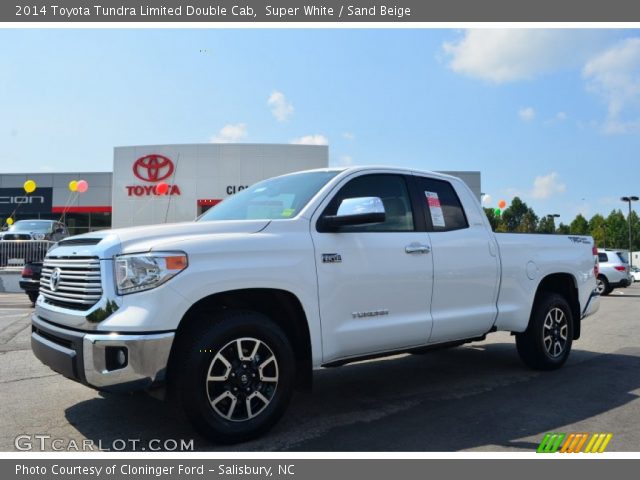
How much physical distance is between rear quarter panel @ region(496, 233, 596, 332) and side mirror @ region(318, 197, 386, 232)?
206cm

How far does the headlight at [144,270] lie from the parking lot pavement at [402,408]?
0.91 meters

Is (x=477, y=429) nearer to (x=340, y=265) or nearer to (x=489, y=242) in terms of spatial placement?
(x=340, y=265)

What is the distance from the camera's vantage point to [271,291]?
153 inches

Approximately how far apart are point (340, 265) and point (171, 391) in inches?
59.5

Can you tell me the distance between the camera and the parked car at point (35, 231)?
1936cm

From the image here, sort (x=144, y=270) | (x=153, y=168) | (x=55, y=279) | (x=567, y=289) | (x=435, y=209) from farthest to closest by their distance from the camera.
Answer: (x=153, y=168), (x=567, y=289), (x=435, y=209), (x=55, y=279), (x=144, y=270)

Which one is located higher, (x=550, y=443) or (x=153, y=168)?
(x=153, y=168)

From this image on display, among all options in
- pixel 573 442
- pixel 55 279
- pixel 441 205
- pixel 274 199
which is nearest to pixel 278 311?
pixel 274 199

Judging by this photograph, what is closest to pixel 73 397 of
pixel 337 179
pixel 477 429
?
pixel 337 179

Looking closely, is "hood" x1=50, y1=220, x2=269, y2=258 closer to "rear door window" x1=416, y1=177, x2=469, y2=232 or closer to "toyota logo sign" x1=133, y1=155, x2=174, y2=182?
"rear door window" x1=416, y1=177, x2=469, y2=232

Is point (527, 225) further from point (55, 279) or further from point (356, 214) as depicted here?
point (55, 279)

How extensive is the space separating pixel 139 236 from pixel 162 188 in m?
26.5

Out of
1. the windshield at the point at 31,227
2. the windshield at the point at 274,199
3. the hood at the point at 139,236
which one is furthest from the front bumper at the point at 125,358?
the windshield at the point at 31,227

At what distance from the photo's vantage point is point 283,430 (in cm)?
401
